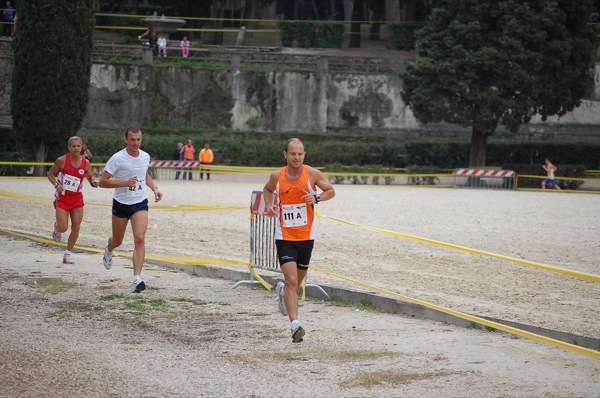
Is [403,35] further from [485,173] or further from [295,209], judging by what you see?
[295,209]

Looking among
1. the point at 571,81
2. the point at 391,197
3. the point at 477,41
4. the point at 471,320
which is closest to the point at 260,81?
the point at 477,41

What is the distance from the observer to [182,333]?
10.6 meters

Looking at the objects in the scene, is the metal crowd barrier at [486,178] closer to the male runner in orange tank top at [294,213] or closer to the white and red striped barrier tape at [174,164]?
the white and red striped barrier tape at [174,164]

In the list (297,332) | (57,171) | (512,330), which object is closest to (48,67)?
(57,171)

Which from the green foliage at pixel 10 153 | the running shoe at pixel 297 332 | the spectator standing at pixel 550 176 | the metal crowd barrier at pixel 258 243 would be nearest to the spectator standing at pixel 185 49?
the green foliage at pixel 10 153

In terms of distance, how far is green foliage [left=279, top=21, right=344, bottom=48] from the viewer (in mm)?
64750

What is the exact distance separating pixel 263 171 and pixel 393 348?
35.2m

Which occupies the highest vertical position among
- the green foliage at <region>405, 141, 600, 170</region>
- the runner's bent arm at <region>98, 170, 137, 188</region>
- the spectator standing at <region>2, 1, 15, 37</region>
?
the spectator standing at <region>2, 1, 15, 37</region>

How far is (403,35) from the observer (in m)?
63.3

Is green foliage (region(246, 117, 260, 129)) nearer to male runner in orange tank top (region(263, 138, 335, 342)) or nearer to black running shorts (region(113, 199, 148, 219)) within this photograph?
black running shorts (region(113, 199, 148, 219))

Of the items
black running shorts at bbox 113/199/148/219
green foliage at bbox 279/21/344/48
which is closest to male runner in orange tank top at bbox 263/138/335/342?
black running shorts at bbox 113/199/148/219

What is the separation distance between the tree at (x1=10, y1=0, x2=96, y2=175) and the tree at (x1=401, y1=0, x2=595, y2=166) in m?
15.7

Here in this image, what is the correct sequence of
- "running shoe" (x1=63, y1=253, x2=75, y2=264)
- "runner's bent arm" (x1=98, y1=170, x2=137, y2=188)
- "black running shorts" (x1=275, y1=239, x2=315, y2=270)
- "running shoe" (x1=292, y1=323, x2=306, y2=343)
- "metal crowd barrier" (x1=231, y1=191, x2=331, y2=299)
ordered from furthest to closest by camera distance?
"running shoe" (x1=63, y1=253, x2=75, y2=264), "metal crowd barrier" (x1=231, y1=191, x2=331, y2=299), "runner's bent arm" (x1=98, y1=170, x2=137, y2=188), "black running shorts" (x1=275, y1=239, x2=315, y2=270), "running shoe" (x1=292, y1=323, x2=306, y2=343)

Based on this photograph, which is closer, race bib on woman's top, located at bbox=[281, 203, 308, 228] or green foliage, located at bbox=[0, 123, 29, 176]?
race bib on woman's top, located at bbox=[281, 203, 308, 228]
